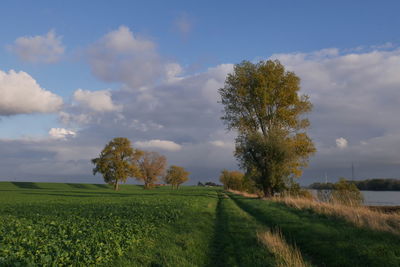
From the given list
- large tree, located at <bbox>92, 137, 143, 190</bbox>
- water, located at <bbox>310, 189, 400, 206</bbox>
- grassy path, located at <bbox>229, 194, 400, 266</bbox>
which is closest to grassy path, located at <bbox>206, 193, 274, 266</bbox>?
grassy path, located at <bbox>229, 194, 400, 266</bbox>

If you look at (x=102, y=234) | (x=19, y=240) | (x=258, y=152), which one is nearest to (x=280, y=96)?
(x=258, y=152)

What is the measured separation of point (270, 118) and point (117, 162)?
58.8 m

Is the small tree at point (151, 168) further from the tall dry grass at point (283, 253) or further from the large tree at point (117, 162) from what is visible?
the tall dry grass at point (283, 253)

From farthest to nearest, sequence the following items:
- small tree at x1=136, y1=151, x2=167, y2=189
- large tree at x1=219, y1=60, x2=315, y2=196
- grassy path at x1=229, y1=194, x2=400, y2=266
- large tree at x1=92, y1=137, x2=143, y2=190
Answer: small tree at x1=136, y1=151, x2=167, y2=189 → large tree at x1=92, y1=137, x2=143, y2=190 → large tree at x1=219, y1=60, x2=315, y2=196 → grassy path at x1=229, y1=194, x2=400, y2=266

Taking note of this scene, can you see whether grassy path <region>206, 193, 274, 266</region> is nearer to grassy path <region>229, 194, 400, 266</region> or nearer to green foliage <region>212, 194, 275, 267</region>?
green foliage <region>212, 194, 275, 267</region>

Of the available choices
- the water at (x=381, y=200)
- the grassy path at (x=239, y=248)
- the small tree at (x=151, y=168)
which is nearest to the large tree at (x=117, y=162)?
the small tree at (x=151, y=168)

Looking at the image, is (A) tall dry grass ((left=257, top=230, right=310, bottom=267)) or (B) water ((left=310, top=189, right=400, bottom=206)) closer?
(A) tall dry grass ((left=257, top=230, right=310, bottom=267))

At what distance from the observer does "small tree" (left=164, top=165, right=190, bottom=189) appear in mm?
147875

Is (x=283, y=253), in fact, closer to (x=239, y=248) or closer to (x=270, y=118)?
(x=239, y=248)

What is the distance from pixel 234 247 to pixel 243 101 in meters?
28.0

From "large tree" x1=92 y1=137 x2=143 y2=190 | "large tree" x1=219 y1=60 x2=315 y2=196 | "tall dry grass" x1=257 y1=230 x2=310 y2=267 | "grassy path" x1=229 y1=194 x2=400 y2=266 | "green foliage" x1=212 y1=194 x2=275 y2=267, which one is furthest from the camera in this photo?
"large tree" x1=92 y1=137 x2=143 y2=190

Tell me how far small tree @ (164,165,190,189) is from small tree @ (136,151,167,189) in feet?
83.8

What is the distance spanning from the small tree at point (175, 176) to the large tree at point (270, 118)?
109850mm

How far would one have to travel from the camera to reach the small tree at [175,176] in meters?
148
